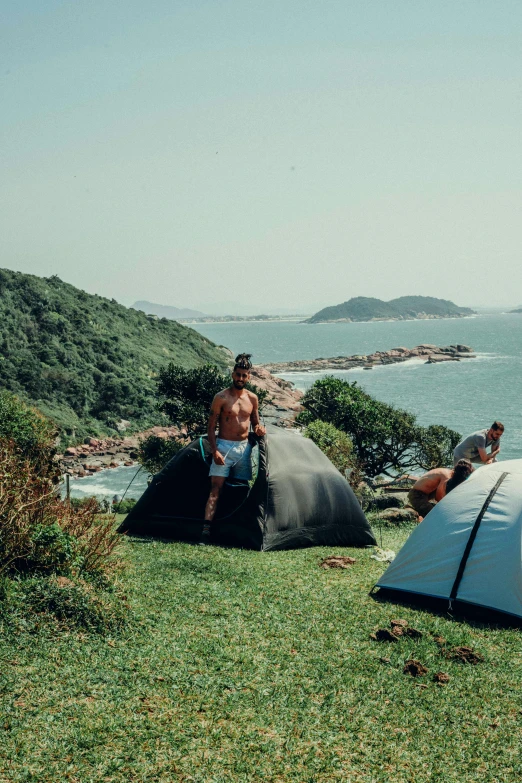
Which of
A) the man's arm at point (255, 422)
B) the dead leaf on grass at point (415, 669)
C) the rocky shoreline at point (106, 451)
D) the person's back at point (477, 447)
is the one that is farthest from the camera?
the rocky shoreline at point (106, 451)

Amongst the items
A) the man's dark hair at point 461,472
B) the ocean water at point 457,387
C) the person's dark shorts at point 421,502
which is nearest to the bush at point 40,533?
the man's dark hair at point 461,472

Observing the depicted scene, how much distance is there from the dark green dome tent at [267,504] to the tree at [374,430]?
22889mm

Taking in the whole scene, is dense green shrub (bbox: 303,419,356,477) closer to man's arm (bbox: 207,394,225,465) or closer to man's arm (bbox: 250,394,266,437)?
man's arm (bbox: 250,394,266,437)

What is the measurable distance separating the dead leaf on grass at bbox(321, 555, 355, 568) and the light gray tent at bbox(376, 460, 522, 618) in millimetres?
1186

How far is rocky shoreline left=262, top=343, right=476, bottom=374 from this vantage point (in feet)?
421

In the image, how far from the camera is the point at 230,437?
1090 centimetres

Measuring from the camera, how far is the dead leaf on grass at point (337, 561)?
9664 mm

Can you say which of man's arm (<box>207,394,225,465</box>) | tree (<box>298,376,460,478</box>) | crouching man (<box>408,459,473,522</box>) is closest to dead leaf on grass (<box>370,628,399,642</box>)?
man's arm (<box>207,394,225,465</box>)

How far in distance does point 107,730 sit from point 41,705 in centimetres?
61

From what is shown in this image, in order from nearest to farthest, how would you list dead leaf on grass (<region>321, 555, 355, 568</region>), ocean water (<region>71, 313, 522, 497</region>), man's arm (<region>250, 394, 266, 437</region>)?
1. dead leaf on grass (<region>321, 555, 355, 568</region>)
2. man's arm (<region>250, 394, 266, 437</region>)
3. ocean water (<region>71, 313, 522, 497</region>)

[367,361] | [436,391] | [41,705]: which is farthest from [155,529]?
[367,361]

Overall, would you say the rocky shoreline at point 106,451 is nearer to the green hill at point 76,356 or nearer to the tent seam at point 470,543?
the green hill at point 76,356

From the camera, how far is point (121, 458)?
5203 centimetres

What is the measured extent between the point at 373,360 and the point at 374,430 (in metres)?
106
